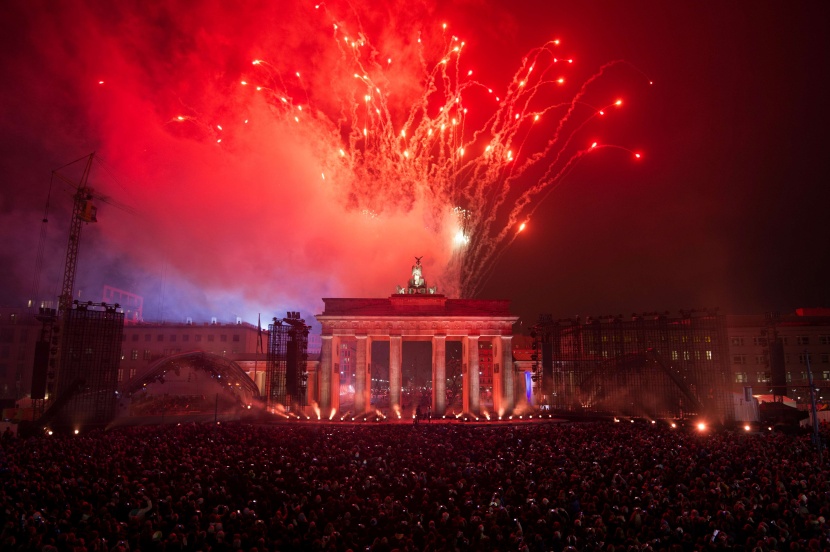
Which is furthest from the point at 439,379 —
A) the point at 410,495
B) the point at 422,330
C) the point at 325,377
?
the point at 410,495

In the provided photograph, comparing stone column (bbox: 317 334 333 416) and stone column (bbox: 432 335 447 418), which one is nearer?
stone column (bbox: 432 335 447 418)

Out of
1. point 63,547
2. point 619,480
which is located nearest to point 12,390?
point 63,547

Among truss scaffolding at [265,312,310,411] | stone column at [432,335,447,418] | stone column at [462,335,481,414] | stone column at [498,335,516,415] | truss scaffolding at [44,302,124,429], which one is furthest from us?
stone column at [498,335,516,415]

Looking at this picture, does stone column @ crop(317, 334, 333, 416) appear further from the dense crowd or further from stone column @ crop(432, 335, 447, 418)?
the dense crowd

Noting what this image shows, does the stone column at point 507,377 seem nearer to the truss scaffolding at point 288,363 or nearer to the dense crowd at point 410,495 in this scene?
the truss scaffolding at point 288,363

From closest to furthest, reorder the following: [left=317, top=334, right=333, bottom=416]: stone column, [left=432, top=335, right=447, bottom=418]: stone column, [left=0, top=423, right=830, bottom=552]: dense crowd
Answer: [left=0, top=423, right=830, bottom=552]: dense crowd, [left=432, top=335, right=447, bottom=418]: stone column, [left=317, top=334, right=333, bottom=416]: stone column

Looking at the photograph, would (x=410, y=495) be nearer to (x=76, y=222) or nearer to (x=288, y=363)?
(x=288, y=363)

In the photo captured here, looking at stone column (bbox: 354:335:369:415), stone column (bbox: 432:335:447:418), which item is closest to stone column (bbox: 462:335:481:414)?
stone column (bbox: 432:335:447:418)
